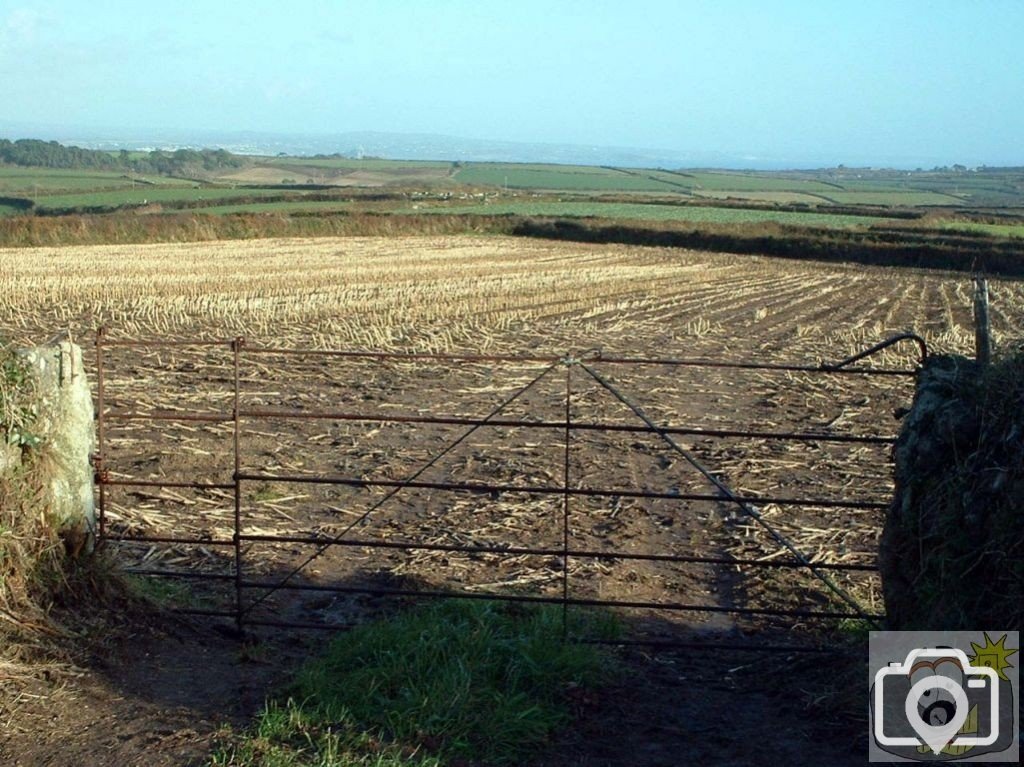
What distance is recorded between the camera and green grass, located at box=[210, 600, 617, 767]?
4.77 metres

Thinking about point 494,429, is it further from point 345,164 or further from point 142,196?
point 345,164

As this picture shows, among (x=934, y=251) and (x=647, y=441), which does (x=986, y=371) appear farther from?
(x=934, y=251)

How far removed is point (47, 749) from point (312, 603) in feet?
7.73

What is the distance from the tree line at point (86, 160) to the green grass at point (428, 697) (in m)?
101

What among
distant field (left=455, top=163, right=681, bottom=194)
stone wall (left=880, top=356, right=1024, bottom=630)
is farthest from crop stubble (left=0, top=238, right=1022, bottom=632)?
distant field (left=455, top=163, right=681, bottom=194)

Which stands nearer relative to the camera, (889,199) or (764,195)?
(889,199)

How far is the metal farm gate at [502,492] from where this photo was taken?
6.63 meters

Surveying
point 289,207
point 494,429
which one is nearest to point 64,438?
point 494,429

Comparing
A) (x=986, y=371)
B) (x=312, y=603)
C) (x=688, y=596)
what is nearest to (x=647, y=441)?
(x=688, y=596)

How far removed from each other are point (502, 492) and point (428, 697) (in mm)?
4112

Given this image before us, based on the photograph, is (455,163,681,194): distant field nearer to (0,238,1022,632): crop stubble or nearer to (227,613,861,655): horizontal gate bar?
(0,238,1022,632): crop stubble

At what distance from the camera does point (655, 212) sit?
60.6 metres

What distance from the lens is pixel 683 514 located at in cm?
917

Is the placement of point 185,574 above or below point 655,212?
below
